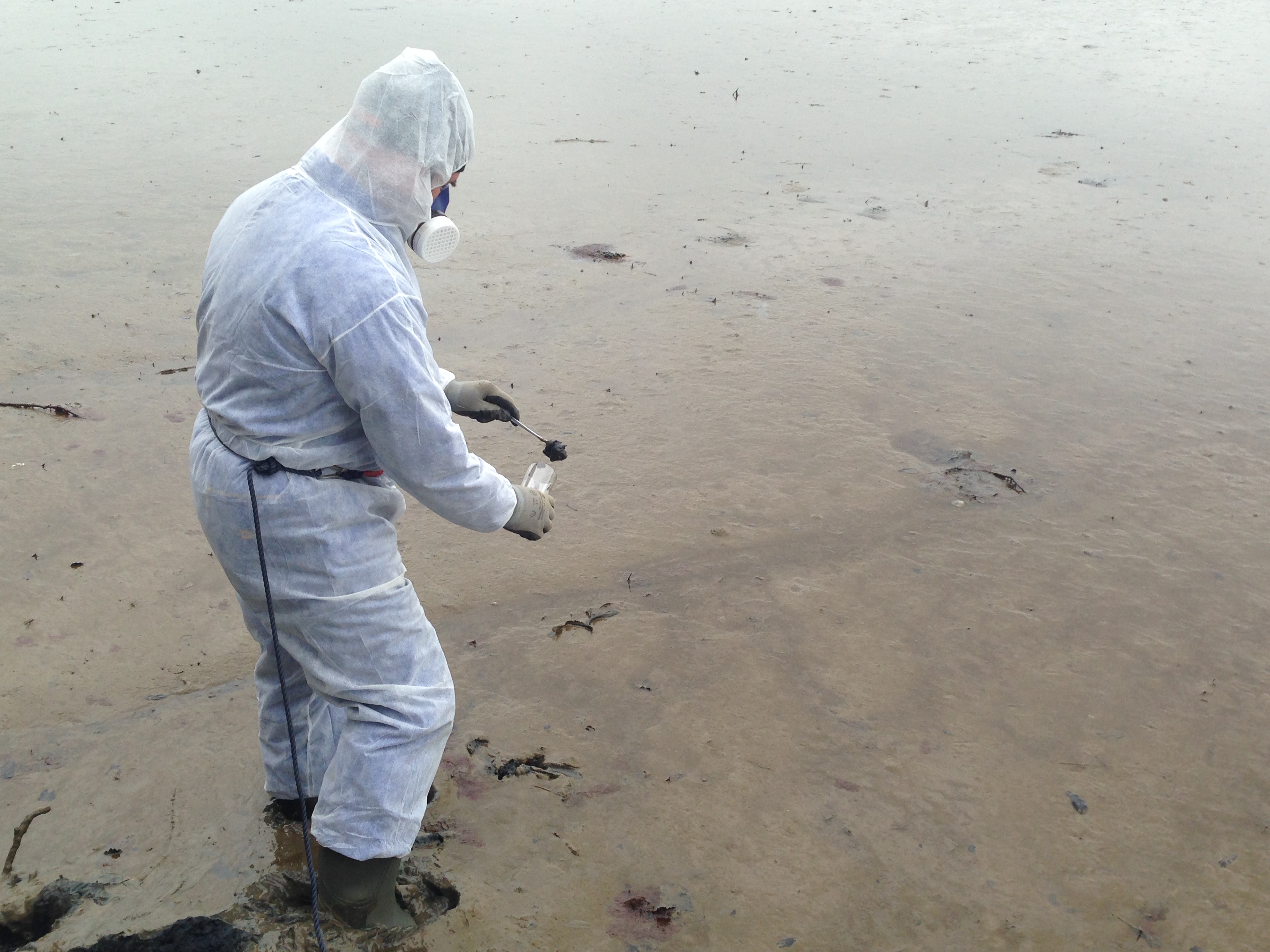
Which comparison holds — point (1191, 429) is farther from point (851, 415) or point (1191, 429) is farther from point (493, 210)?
point (493, 210)

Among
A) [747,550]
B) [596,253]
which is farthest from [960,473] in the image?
[596,253]

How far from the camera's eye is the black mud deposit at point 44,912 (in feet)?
7.29

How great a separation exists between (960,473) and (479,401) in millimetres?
2170

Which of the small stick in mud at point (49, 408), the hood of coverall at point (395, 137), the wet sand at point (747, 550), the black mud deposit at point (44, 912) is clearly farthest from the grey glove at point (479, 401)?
the small stick in mud at point (49, 408)

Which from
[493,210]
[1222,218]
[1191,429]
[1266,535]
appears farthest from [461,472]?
[1222,218]

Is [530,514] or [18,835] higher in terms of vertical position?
[530,514]

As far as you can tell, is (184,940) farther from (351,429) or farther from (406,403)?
(406,403)

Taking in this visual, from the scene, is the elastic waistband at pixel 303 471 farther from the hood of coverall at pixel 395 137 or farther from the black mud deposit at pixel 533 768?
the black mud deposit at pixel 533 768

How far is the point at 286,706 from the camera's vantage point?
7.21 feet

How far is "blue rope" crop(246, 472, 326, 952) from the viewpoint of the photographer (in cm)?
198

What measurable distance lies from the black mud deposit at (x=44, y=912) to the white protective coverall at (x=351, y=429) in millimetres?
600

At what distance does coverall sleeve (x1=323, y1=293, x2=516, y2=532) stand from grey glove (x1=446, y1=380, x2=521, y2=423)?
0.52 m

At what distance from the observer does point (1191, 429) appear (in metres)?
4.36

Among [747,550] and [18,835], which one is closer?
[18,835]
